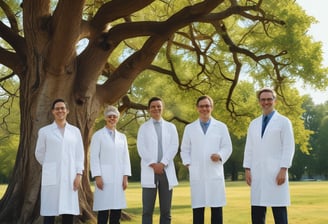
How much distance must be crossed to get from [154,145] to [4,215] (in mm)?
4062

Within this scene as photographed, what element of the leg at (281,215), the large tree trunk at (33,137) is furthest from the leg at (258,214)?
the large tree trunk at (33,137)

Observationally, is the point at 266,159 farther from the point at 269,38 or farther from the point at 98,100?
the point at 269,38

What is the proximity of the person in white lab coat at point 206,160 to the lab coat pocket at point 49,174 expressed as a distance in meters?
1.65

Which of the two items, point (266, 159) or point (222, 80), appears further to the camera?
point (222, 80)

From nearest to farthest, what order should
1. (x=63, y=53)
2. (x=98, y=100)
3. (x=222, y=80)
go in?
1. (x=63, y=53)
2. (x=98, y=100)
3. (x=222, y=80)

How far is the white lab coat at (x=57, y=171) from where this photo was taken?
621 cm

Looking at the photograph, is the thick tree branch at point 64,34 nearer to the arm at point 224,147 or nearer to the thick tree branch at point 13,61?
the thick tree branch at point 13,61

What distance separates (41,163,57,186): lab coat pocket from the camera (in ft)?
Answer: 20.4

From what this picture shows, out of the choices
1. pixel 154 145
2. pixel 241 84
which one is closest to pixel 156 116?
pixel 154 145

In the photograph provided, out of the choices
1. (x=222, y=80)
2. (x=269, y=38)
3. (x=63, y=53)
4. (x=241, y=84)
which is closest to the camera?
(x=63, y=53)

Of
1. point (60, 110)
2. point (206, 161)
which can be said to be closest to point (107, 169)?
point (60, 110)

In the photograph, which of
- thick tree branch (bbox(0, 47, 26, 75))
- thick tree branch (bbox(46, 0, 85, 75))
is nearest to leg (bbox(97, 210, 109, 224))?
thick tree branch (bbox(46, 0, 85, 75))

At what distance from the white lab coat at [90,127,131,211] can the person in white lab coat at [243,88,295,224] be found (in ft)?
5.78

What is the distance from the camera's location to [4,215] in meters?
9.02
